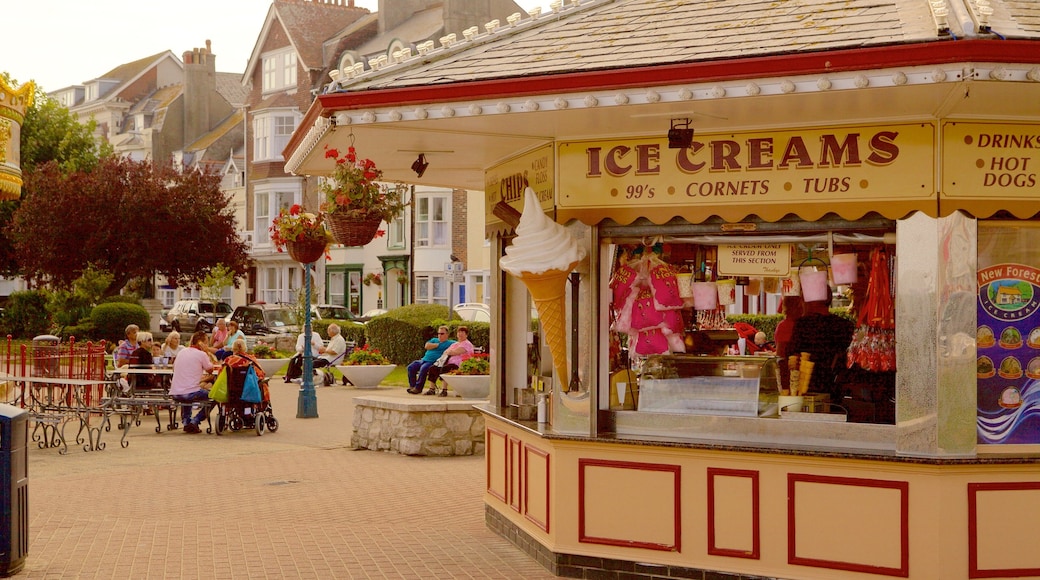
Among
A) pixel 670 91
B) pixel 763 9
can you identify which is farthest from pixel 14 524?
pixel 763 9

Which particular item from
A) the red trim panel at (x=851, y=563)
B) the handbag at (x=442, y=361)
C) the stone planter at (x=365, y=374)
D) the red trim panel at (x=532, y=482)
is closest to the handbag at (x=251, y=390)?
the handbag at (x=442, y=361)

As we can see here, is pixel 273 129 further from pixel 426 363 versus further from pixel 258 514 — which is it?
pixel 258 514

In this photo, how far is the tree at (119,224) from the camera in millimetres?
41625

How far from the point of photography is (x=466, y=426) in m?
14.5

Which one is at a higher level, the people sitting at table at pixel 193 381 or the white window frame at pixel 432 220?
the white window frame at pixel 432 220

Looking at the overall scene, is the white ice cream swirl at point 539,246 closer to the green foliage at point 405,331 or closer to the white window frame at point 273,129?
the green foliage at point 405,331

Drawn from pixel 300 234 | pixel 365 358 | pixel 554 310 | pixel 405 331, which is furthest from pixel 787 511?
pixel 405 331

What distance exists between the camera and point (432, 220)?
47062 millimetres

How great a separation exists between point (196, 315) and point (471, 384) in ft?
99.6

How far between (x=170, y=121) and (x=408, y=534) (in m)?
62.5

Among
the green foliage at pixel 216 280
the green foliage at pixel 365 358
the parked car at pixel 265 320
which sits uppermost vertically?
the green foliage at pixel 216 280

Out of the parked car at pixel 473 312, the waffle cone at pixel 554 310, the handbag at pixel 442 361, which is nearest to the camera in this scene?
the waffle cone at pixel 554 310

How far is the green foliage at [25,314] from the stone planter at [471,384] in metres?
29.7

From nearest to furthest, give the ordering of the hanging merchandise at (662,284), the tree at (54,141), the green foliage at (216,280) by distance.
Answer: the hanging merchandise at (662,284)
the green foliage at (216,280)
the tree at (54,141)
